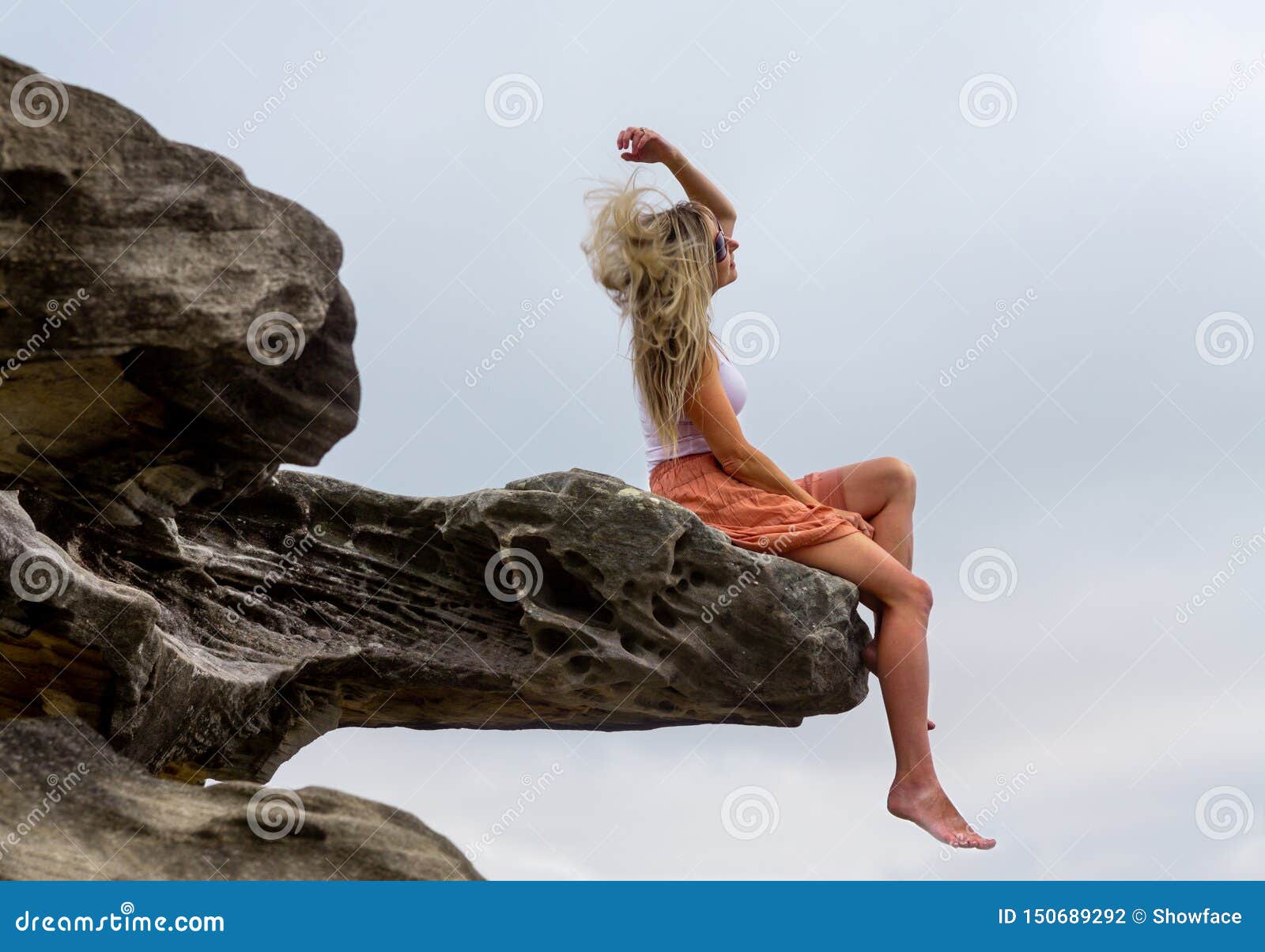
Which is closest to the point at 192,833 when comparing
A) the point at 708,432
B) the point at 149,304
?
the point at 149,304

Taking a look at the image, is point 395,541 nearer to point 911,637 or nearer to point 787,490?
point 787,490

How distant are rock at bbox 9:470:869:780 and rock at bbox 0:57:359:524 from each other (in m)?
0.92

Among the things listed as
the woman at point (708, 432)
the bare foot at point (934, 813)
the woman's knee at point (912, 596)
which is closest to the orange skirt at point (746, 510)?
the woman at point (708, 432)

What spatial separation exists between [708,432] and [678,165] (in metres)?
1.37

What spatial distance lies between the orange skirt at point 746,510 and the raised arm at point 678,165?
127cm

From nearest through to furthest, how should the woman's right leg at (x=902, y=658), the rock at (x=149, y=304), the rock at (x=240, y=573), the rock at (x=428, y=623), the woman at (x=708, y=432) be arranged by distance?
1. the rock at (x=149, y=304)
2. the rock at (x=240, y=573)
3. the rock at (x=428, y=623)
4. the woman's right leg at (x=902, y=658)
5. the woman at (x=708, y=432)

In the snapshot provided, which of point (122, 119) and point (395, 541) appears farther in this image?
point (395, 541)

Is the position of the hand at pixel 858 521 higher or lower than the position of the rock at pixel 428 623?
higher

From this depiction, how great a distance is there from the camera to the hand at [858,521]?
299 inches

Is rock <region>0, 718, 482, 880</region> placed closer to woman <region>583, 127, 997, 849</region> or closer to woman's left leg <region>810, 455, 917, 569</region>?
woman <region>583, 127, 997, 849</region>

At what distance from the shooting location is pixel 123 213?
500 centimetres

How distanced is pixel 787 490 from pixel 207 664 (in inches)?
114

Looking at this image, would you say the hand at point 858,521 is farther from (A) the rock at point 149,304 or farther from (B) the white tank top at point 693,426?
(A) the rock at point 149,304

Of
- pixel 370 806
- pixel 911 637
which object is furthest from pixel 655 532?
pixel 370 806
